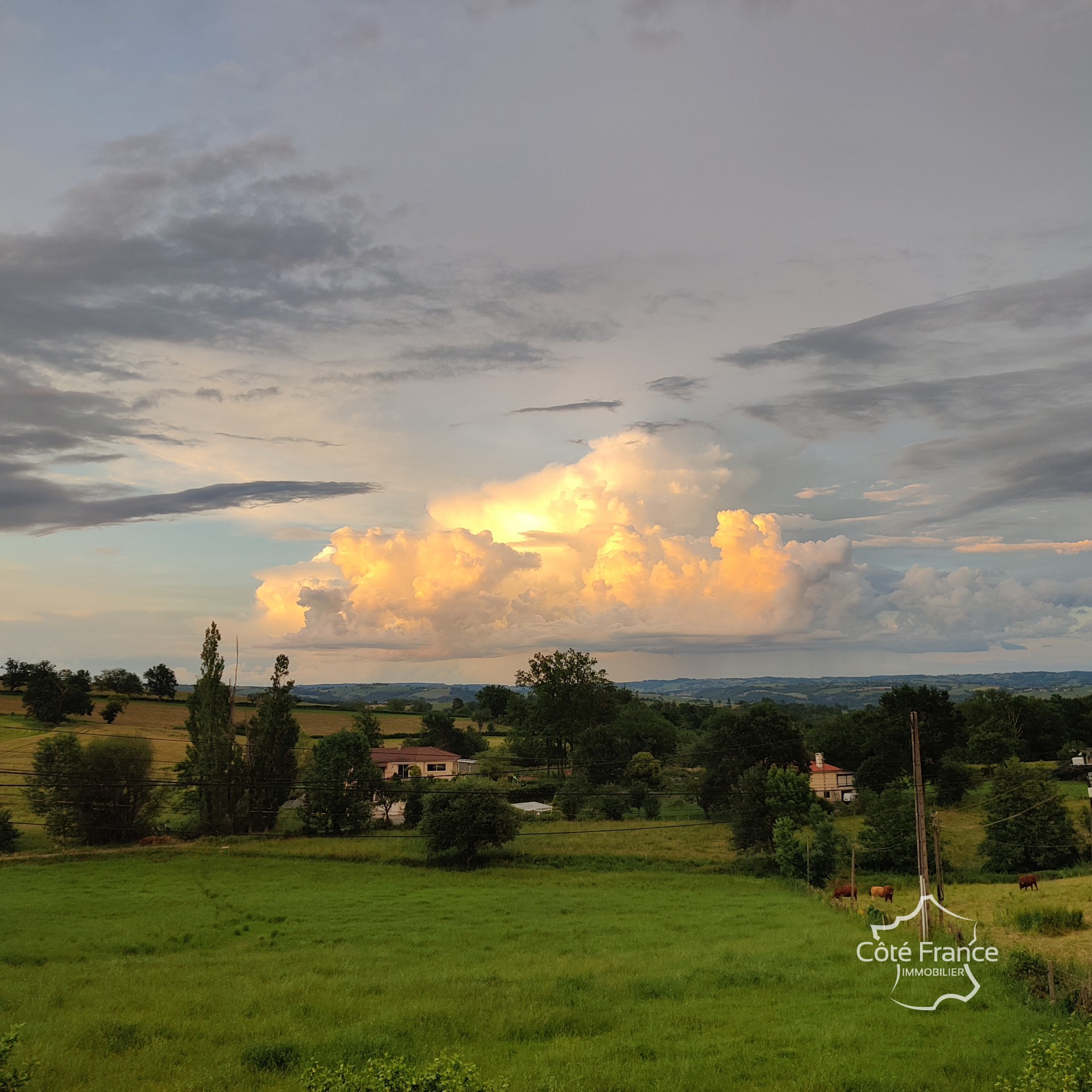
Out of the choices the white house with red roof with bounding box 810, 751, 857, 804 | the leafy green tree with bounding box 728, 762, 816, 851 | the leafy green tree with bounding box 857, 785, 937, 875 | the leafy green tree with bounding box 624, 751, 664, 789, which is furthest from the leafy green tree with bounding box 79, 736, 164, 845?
the white house with red roof with bounding box 810, 751, 857, 804

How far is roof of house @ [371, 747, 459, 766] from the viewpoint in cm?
9762

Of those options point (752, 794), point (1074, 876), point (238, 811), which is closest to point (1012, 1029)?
point (1074, 876)

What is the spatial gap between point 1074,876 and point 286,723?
192ft

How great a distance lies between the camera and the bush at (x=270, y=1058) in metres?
17.7

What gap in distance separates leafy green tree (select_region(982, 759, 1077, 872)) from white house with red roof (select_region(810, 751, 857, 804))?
32881mm

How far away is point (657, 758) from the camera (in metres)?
108

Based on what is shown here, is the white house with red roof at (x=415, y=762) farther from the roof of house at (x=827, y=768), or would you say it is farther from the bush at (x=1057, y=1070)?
the bush at (x=1057, y=1070)

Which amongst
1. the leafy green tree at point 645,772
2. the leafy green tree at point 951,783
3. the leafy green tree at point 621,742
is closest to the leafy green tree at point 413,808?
the leafy green tree at point 621,742

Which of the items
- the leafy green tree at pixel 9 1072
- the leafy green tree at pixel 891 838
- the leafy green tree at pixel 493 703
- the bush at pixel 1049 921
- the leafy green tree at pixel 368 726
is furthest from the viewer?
the leafy green tree at pixel 493 703

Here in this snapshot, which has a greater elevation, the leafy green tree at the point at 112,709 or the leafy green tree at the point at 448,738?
the leafy green tree at the point at 112,709

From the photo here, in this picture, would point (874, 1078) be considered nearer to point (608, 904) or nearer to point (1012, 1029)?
point (1012, 1029)

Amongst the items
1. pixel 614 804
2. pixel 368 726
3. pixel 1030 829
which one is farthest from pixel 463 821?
pixel 368 726

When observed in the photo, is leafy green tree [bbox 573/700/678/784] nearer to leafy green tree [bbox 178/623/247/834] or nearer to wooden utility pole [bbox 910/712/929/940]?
leafy green tree [bbox 178/623/247/834]

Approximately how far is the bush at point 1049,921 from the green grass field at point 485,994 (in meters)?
6.44
